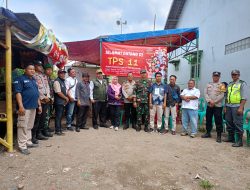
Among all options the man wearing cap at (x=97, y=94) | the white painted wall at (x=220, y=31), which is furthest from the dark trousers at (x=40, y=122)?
the white painted wall at (x=220, y=31)

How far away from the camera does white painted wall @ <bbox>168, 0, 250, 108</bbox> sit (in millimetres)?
7996

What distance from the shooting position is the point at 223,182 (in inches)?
124

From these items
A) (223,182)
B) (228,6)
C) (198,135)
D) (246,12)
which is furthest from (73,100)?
(228,6)

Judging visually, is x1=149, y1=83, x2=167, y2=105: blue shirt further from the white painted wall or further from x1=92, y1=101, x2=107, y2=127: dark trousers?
the white painted wall

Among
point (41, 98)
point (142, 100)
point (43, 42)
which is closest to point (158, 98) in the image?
point (142, 100)

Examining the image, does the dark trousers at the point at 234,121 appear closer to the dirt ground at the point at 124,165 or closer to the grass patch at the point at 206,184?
the dirt ground at the point at 124,165

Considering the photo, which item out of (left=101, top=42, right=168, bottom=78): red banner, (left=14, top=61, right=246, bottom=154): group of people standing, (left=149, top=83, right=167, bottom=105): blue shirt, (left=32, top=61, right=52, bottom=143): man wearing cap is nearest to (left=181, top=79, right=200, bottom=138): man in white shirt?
(left=14, top=61, right=246, bottom=154): group of people standing

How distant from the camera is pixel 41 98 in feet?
15.1

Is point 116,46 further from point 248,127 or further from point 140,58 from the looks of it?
point 248,127

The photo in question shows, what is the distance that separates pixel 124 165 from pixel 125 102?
9.11 ft

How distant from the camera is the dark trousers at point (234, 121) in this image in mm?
4938

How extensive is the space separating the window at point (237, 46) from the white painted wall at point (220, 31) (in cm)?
14

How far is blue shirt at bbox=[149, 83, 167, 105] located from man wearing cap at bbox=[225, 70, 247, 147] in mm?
1597

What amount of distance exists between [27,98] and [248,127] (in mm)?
4727
